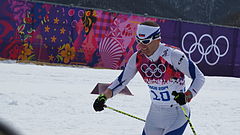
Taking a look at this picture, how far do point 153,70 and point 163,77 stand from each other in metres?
0.13

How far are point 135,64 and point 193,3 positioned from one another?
153 feet

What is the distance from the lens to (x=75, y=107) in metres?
7.71

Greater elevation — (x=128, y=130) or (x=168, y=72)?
(x=168, y=72)

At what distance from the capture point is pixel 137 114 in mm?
7746

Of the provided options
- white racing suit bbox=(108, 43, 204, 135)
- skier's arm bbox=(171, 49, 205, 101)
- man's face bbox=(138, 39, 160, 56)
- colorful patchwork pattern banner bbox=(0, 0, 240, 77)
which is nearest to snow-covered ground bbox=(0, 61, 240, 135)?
white racing suit bbox=(108, 43, 204, 135)

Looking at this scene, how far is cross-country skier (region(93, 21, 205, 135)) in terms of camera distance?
3.46 meters

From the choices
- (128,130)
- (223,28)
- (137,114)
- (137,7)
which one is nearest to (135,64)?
(128,130)

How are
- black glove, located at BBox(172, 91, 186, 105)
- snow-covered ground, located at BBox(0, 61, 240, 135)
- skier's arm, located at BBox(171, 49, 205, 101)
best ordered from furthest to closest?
snow-covered ground, located at BBox(0, 61, 240, 135) → skier's arm, located at BBox(171, 49, 205, 101) → black glove, located at BBox(172, 91, 186, 105)

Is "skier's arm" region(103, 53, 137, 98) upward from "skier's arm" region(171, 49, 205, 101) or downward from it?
downward

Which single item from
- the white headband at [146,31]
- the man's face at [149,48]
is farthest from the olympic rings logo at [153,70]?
the white headband at [146,31]

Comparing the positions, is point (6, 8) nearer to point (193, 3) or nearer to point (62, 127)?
point (62, 127)

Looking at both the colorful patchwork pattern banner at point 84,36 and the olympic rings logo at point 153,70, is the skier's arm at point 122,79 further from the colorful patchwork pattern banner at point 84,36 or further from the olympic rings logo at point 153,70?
the colorful patchwork pattern banner at point 84,36

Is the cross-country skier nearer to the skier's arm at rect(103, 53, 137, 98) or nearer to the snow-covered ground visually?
the skier's arm at rect(103, 53, 137, 98)

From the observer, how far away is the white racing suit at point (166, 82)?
3.46 metres
